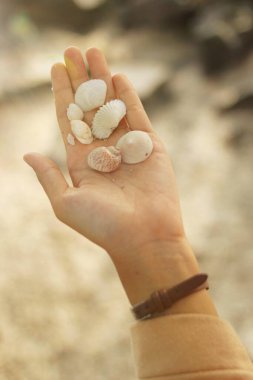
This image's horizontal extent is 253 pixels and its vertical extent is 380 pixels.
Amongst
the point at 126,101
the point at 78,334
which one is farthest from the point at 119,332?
the point at 126,101

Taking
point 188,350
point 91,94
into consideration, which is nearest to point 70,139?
point 91,94

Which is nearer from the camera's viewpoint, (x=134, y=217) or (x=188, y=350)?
(x=188, y=350)

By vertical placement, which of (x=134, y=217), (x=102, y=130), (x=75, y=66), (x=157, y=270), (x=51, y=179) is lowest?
(x=157, y=270)

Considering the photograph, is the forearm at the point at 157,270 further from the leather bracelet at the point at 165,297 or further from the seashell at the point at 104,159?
the seashell at the point at 104,159

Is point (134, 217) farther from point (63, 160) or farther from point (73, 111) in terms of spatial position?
point (63, 160)

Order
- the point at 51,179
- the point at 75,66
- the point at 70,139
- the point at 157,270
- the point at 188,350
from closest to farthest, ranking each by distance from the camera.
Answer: the point at 188,350 < the point at 157,270 < the point at 51,179 < the point at 70,139 < the point at 75,66

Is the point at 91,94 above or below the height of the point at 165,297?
above
